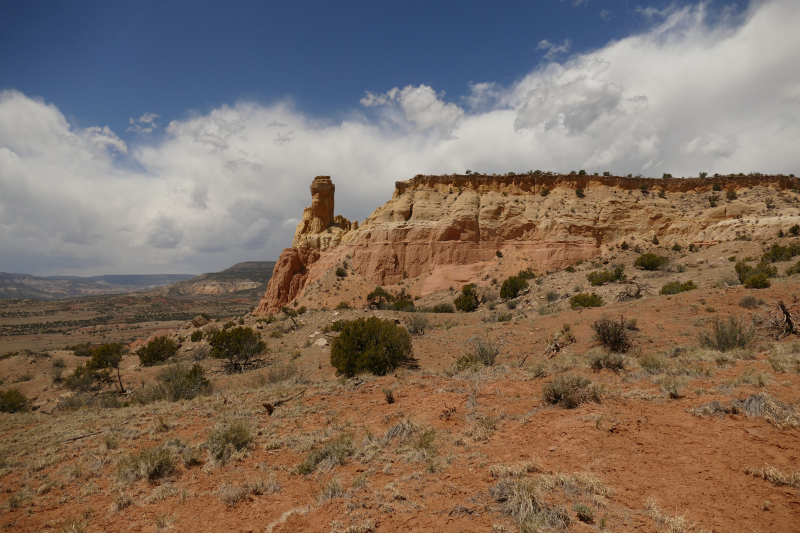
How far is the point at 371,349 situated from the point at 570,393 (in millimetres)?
8475

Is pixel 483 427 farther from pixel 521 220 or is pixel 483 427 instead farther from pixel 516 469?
pixel 521 220

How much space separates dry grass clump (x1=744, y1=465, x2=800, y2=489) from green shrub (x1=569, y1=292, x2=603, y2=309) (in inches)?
606

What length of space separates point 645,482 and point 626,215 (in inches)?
1627

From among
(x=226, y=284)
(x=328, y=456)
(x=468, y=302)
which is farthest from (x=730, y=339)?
(x=226, y=284)

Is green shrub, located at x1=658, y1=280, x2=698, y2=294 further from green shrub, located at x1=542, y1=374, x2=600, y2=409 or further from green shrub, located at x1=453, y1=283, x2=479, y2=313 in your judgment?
green shrub, located at x1=542, y1=374, x2=600, y2=409

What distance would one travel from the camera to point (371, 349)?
13562 millimetres

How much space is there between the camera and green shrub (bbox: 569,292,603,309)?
61.0 feet

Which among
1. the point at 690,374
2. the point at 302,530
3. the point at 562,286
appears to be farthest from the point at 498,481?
the point at 562,286

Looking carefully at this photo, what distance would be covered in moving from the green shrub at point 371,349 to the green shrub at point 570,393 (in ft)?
24.5

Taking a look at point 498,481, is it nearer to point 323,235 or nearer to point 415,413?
point 415,413

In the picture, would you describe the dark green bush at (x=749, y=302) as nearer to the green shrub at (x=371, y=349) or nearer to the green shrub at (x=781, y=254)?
the green shrub at (x=781, y=254)

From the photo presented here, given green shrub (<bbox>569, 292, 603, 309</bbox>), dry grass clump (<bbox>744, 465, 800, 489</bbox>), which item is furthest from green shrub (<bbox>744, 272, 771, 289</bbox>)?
dry grass clump (<bbox>744, 465, 800, 489</bbox>)

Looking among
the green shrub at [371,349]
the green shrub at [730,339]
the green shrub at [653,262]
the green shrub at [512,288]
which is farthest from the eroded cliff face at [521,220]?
the green shrub at [730,339]

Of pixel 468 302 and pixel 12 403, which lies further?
pixel 468 302
